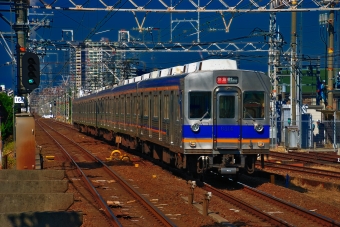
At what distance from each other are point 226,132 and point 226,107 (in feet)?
2.05

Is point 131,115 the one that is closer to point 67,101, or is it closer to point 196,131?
point 196,131

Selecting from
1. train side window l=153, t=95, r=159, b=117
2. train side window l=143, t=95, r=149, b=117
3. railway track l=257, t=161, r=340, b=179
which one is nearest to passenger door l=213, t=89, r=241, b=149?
train side window l=153, t=95, r=159, b=117

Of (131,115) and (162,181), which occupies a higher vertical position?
(131,115)

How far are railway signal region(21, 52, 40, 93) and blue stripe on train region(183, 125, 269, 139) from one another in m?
4.00

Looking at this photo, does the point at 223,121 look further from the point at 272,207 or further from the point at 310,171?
the point at 310,171

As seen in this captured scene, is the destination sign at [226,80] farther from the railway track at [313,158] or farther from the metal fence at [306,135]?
the metal fence at [306,135]

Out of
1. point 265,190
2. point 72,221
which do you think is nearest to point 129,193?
point 265,190

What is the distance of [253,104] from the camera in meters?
16.0

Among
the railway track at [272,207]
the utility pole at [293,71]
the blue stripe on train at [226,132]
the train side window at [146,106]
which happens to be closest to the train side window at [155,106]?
the train side window at [146,106]

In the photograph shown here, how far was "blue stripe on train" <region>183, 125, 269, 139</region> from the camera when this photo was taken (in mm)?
15688

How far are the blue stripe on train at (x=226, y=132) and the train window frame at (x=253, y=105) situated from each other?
30 cm

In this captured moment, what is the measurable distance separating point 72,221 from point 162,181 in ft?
27.2

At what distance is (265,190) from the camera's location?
15.5 meters

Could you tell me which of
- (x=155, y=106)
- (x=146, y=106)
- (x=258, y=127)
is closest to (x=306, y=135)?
(x=146, y=106)
